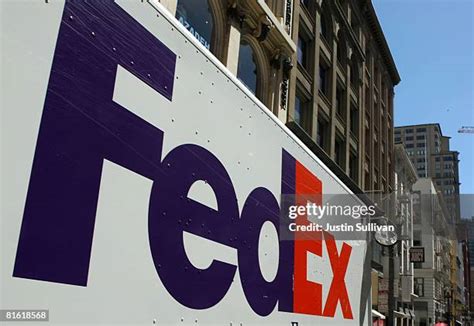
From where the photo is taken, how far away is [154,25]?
2133 millimetres

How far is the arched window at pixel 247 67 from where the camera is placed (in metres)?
16.6

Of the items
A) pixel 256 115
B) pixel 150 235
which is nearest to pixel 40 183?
pixel 150 235

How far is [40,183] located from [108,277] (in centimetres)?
43

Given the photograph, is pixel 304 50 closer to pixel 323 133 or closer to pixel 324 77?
pixel 324 77

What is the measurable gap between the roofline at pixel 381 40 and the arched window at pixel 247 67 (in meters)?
21.6

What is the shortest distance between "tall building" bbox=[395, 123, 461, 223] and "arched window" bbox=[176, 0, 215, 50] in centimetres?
11663

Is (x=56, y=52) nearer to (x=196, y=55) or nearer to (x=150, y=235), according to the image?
(x=150, y=235)

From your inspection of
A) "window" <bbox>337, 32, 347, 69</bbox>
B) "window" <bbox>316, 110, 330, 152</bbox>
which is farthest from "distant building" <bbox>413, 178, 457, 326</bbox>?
"window" <bbox>316, 110, 330, 152</bbox>

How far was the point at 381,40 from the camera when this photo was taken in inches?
1604

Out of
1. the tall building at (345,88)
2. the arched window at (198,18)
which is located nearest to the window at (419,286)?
the tall building at (345,88)

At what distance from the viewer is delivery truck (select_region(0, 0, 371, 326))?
142 cm

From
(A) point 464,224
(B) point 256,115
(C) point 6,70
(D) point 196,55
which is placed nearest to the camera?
(C) point 6,70

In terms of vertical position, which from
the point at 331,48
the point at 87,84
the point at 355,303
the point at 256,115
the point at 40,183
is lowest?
the point at 355,303

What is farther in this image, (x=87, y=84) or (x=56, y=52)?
(x=87, y=84)
